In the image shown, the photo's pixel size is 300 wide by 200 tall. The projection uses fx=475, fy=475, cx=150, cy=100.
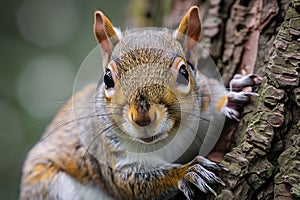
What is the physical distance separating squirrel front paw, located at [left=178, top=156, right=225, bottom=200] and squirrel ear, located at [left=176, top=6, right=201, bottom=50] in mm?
406

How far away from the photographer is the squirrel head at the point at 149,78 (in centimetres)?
134

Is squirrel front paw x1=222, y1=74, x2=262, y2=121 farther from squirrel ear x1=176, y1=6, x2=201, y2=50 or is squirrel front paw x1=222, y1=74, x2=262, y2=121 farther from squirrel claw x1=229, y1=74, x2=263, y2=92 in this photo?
squirrel ear x1=176, y1=6, x2=201, y2=50

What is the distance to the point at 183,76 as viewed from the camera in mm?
1468

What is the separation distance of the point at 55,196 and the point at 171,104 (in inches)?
28.2

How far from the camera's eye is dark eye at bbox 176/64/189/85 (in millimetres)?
1453

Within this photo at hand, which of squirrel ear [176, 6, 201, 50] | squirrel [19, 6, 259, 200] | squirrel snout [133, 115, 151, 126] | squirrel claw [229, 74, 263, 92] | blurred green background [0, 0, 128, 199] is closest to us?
squirrel snout [133, 115, 151, 126]

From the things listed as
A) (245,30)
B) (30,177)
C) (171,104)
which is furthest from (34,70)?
(171,104)

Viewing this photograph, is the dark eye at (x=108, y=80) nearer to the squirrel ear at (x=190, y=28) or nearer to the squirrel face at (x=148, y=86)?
the squirrel face at (x=148, y=86)

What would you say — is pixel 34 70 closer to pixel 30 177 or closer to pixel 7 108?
pixel 7 108

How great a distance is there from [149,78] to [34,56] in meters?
2.75

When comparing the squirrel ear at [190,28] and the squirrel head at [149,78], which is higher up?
the squirrel ear at [190,28]

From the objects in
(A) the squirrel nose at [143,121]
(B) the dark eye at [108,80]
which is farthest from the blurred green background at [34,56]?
(A) the squirrel nose at [143,121]

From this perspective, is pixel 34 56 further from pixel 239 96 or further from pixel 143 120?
pixel 143 120

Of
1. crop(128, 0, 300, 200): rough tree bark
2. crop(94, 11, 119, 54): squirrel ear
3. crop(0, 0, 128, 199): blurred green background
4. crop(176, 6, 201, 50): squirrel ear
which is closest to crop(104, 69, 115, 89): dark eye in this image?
crop(94, 11, 119, 54): squirrel ear
